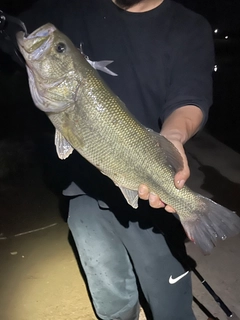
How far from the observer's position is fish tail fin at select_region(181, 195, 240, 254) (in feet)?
7.68

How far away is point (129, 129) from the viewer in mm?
2189

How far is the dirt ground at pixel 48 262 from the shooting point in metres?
3.50

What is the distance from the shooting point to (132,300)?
306 centimetres

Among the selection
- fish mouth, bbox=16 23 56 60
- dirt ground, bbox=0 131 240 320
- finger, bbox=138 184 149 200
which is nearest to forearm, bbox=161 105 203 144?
finger, bbox=138 184 149 200

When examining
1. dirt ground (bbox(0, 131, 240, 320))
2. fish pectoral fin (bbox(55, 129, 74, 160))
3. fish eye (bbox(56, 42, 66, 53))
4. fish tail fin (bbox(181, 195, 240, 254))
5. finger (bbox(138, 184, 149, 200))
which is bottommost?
dirt ground (bbox(0, 131, 240, 320))

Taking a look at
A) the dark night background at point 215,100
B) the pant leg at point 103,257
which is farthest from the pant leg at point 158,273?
the dark night background at point 215,100

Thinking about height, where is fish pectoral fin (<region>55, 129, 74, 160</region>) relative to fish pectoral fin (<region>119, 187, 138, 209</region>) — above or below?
above

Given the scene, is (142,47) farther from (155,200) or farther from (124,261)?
(124,261)

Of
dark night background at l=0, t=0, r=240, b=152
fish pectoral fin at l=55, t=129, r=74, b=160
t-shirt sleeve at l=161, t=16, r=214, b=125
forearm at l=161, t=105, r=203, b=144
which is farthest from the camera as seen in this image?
dark night background at l=0, t=0, r=240, b=152

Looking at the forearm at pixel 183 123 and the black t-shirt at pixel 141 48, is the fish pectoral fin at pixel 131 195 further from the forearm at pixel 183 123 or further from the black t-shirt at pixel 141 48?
the black t-shirt at pixel 141 48

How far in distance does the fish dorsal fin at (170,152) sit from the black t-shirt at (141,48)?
1.55ft

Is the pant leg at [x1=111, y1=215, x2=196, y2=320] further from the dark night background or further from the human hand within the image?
the dark night background

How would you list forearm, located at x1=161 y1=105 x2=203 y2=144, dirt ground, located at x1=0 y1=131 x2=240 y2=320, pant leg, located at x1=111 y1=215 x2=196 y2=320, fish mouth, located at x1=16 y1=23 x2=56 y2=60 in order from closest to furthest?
fish mouth, located at x1=16 y1=23 x2=56 y2=60 < forearm, located at x1=161 y1=105 x2=203 y2=144 < pant leg, located at x1=111 y1=215 x2=196 y2=320 < dirt ground, located at x1=0 y1=131 x2=240 y2=320

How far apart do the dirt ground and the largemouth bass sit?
147 centimetres
